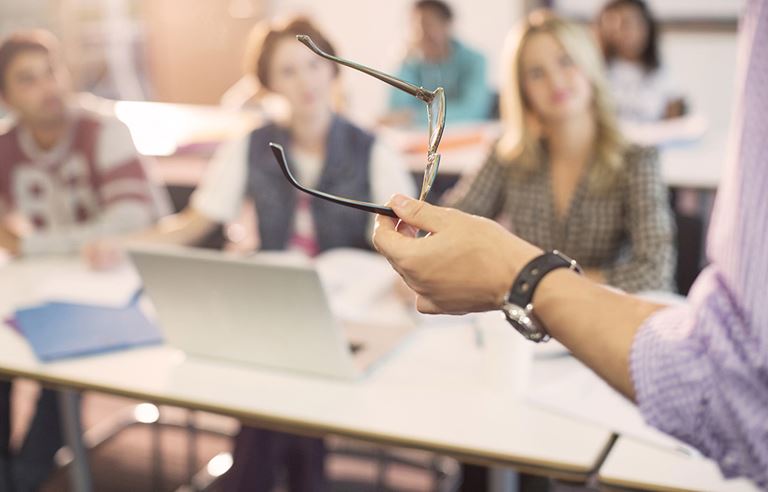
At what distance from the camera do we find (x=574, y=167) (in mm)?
2277

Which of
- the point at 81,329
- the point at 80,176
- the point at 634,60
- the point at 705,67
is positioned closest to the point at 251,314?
the point at 81,329

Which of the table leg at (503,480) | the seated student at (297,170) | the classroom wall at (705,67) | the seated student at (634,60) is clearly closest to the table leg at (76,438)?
the seated student at (297,170)

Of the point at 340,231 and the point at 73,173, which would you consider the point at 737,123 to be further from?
the point at 73,173

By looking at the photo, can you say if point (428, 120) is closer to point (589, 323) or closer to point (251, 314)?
point (589, 323)

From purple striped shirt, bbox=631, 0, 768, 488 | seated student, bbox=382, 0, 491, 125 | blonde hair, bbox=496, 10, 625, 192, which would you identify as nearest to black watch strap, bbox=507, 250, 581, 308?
purple striped shirt, bbox=631, 0, 768, 488

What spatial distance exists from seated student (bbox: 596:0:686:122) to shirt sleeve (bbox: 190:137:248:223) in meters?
2.29

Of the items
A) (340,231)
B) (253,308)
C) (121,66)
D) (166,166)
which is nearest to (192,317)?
(253,308)

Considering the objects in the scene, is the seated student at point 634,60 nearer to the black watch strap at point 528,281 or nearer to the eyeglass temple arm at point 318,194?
the black watch strap at point 528,281

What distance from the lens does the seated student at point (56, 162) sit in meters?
2.46

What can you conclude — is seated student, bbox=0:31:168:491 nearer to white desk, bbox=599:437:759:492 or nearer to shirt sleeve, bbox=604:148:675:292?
shirt sleeve, bbox=604:148:675:292

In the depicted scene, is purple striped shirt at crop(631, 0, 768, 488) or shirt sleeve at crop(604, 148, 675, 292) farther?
shirt sleeve at crop(604, 148, 675, 292)

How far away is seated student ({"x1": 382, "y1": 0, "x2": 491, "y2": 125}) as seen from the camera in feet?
14.3

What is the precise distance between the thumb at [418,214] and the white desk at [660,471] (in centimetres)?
59

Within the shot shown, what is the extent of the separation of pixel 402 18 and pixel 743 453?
5900mm
